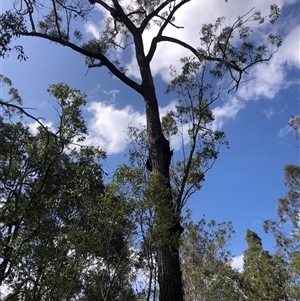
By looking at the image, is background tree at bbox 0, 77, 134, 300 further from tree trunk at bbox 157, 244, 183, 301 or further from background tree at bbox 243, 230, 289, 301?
background tree at bbox 243, 230, 289, 301

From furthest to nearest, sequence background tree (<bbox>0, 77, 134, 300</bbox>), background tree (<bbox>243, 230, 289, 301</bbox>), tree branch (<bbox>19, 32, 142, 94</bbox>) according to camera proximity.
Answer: background tree (<bbox>243, 230, 289, 301</bbox>), tree branch (<bbox>19, 32, 142, 94</bbox>), background tree (<bbox>0, 77, 134, 300</bbox>)

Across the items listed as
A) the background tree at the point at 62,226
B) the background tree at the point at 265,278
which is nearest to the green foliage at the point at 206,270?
the background tree at the point at 265,278

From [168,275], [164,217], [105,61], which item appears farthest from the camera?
[105,61]

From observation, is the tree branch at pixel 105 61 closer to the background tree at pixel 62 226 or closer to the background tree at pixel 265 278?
the background tree at pixel 62 226

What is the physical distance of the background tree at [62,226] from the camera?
4000 mm

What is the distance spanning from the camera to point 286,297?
40.8 feet

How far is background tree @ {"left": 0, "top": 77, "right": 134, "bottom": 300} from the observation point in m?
4.00

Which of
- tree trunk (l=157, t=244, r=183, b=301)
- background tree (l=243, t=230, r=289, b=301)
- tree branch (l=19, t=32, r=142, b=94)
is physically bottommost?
tree trunk (l=157, t=244, r=183, b=301)

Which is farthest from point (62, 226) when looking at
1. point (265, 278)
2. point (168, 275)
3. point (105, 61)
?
point (265, 278)

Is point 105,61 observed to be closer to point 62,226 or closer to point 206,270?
point 62,226

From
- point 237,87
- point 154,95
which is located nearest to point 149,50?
point 154,95

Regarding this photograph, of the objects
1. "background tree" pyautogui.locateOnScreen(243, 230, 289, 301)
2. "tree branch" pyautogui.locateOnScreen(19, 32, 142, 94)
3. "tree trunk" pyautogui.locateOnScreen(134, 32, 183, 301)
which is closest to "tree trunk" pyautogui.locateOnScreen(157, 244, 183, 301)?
"tree trunk" pyautogui.locateOnScreen(134, 32, 183, 301)

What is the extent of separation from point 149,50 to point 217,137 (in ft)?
9.07

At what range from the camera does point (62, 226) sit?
16.3ft
